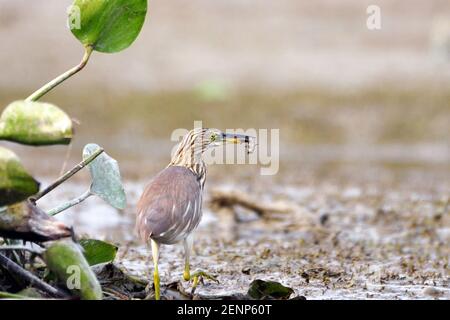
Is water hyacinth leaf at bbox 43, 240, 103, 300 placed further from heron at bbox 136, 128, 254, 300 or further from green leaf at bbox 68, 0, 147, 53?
green leaf at bbox 68, 0, 147, 53

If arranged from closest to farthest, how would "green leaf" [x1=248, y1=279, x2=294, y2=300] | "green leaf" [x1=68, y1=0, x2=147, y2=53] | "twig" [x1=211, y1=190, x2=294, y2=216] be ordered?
"green leaf" [x1=248, y1=279, x2=294, y2=300] → "green leaf" [x1=68, y1=0, x2=147, y2=53] → "twig" [x1=211, y1=190, x2=294, y2=216]

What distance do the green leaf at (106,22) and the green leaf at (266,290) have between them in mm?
1190

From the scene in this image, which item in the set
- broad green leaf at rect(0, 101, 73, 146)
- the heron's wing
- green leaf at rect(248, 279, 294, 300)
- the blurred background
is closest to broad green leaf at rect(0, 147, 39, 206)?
broad green leaf at rect(0, 101, 73, 146)

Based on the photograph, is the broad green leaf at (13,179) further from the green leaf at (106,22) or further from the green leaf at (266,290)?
the green leaf at (266,290)

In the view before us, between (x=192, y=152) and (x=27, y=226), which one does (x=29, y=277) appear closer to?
(x=27, y=226)

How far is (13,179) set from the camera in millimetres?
3723

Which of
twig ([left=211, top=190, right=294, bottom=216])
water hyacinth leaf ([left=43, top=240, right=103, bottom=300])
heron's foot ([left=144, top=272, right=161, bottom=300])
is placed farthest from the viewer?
twig ([left=211, top=190, right=294, bottom=216])

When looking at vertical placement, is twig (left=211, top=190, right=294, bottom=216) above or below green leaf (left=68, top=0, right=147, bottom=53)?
below

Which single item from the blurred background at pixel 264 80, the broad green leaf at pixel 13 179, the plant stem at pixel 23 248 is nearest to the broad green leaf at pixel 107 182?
the plant stem at pixel 23 248

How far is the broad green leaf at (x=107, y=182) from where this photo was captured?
4352 millimetres

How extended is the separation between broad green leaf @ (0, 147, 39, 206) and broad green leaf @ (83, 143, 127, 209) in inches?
24.2

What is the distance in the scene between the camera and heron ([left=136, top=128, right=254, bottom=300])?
13.6 feet

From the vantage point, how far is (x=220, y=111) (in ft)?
53.7

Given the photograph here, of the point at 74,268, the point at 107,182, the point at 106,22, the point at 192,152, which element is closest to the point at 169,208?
the point at 107,182
